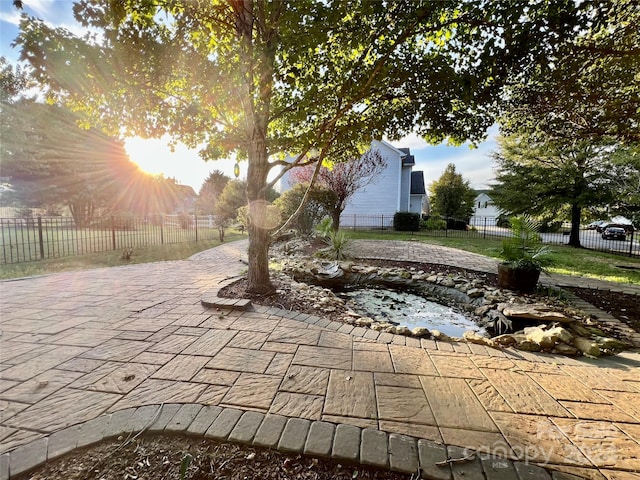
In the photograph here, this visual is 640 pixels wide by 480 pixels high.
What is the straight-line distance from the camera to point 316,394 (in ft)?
5.93

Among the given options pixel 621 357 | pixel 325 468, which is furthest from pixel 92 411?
pixel 621 357

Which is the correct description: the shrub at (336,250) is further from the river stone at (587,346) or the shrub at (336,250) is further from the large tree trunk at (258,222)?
the river stone at (587,346)

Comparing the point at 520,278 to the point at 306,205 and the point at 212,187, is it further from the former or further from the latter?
the point at 212,187

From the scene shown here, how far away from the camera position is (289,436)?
56.9 inches

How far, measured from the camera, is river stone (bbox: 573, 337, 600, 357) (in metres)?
2.47

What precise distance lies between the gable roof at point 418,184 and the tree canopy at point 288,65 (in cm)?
1779

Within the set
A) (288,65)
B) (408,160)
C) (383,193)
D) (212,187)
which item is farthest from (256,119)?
(212,187)

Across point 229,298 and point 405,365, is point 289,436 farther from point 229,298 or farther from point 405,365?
point 229,298

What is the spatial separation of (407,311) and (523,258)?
2.16 m

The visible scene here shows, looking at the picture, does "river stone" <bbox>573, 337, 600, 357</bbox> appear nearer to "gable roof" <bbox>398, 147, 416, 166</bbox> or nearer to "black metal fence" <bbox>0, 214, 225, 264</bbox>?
"black metal fence" <bbox>0, 214, 225, 264</bbox>

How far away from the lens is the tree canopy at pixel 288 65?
2645mm

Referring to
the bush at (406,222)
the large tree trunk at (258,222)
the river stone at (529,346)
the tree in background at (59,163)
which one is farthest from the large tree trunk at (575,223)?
the tree in background at (59,163)

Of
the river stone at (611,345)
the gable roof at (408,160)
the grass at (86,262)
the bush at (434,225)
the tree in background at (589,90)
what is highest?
the gable roof at (408,160)

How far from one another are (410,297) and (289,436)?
12.9 ft
